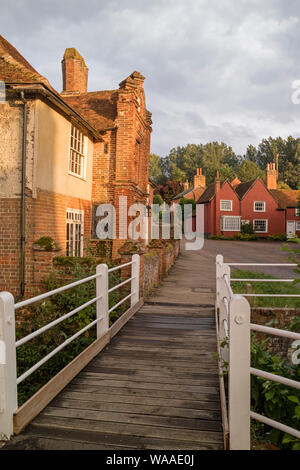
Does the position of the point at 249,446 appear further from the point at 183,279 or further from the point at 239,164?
the point at 239,164

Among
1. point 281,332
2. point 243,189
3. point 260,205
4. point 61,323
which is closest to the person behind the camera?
point 281,332

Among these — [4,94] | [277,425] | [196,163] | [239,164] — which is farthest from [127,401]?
[239,164]

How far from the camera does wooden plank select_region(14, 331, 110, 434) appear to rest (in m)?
3.21

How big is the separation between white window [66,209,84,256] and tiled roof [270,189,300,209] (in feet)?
110

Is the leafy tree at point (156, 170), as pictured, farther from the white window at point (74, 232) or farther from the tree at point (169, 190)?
the white window at point (74, 232)

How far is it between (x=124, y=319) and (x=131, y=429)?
394 cm

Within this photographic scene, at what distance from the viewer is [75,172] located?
1298 cm

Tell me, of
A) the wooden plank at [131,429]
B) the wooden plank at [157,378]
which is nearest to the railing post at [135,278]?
the wooden plank at [157,378]

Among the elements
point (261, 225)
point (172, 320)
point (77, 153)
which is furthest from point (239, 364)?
point (261, 225)

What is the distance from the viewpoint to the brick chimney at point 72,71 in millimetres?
17453

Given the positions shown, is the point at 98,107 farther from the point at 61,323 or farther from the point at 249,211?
the point at 249,211

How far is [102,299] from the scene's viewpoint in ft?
18.8

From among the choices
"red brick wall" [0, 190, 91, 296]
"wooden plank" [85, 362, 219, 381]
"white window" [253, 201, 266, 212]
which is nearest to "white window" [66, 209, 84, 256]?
"red brick wall" [0, 190, 91, 296]
